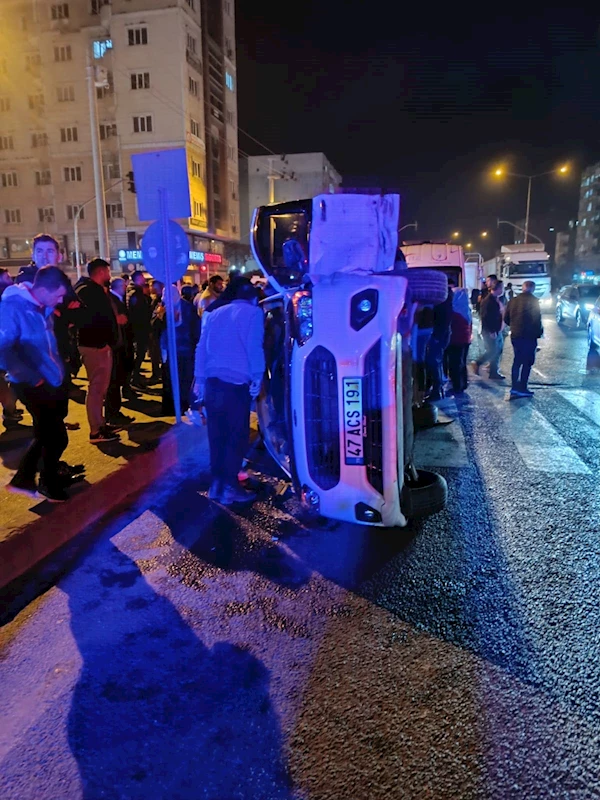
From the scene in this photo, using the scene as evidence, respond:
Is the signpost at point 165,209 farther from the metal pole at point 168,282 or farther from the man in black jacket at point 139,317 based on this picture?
the man in black jacket at point 139,317

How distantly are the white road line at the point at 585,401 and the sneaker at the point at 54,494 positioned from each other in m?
6.72

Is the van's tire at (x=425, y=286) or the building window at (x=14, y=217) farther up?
the building window at (x=14, y=217)

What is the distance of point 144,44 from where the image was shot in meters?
46.3

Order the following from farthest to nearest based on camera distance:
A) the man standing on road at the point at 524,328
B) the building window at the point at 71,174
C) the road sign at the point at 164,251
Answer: the building window at the point at 71,174 → the man standing on road at the point at 524,328 → the road sign at the point at 164,251

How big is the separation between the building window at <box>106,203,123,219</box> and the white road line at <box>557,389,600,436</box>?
154ft

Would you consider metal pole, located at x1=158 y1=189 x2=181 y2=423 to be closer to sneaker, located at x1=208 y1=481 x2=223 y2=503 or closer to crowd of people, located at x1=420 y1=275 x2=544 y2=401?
sneaker, located at x1=208 y1=481 x2=223 y2=503

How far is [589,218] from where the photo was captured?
3757 inches

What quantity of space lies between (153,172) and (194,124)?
1879 inches

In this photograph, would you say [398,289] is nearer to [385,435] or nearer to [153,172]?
[385,435]

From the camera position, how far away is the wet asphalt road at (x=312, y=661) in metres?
2.27

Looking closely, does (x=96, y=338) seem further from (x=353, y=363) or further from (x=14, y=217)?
(x=14, y=217)

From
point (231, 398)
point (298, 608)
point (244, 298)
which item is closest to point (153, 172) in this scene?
point (244, 298)

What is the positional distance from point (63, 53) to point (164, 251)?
55.1 meters

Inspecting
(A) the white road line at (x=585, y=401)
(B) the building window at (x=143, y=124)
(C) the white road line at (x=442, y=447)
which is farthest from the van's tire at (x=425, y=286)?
(B) the building window at (x=143, y=124)
